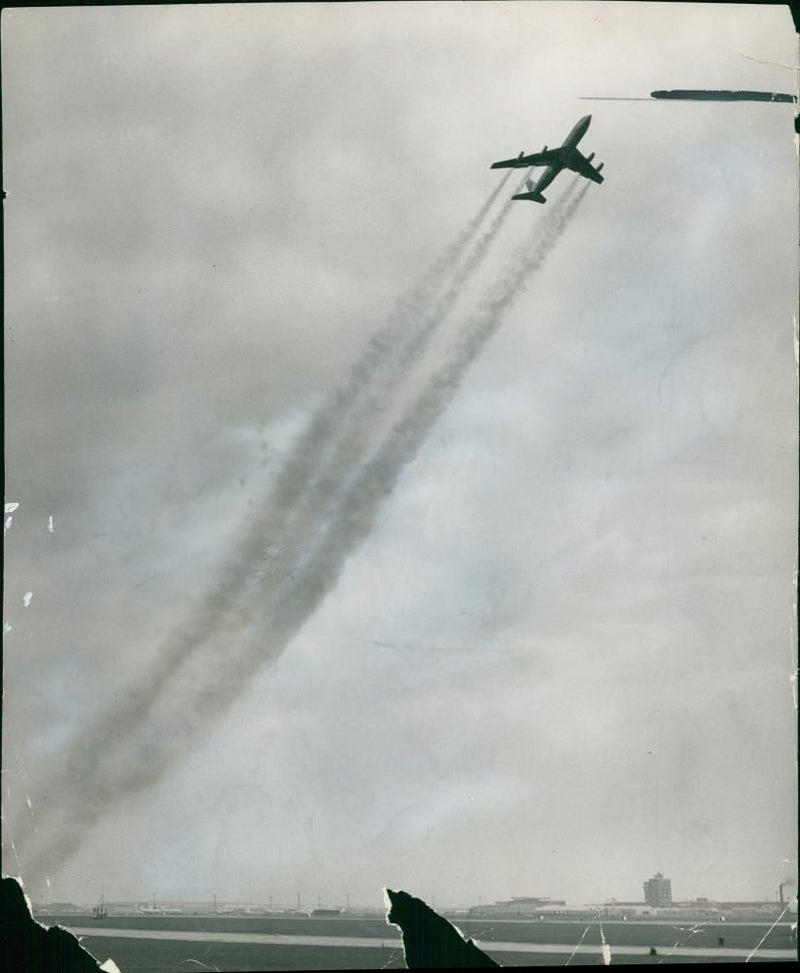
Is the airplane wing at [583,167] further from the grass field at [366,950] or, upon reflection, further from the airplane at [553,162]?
the grass field at [366,950]

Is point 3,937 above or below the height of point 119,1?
below

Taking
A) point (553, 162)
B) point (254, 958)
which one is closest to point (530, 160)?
point (553, 162)

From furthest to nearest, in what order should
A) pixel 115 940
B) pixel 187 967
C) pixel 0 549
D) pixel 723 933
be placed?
pixel 723 933
pixel 115 940
pixel 187 967
pixel 0 549

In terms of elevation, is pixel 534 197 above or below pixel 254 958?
above

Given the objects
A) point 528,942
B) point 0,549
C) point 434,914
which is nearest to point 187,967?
point 528,942

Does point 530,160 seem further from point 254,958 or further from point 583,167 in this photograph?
point 254,958

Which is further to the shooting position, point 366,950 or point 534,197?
point 366,950

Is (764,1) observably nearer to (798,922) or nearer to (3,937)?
(798,922)
